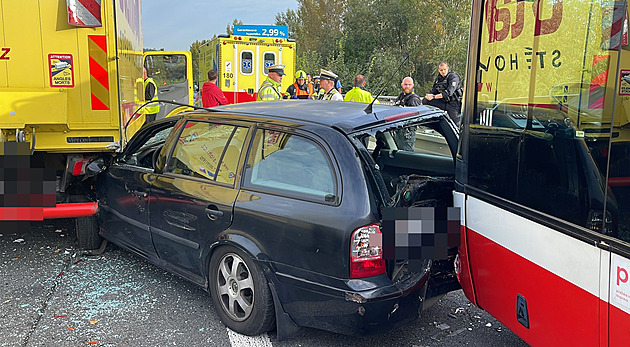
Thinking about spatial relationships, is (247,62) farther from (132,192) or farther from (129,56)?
(132,192)

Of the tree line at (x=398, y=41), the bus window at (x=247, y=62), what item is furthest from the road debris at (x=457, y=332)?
the tree line at (x=398, y=41)

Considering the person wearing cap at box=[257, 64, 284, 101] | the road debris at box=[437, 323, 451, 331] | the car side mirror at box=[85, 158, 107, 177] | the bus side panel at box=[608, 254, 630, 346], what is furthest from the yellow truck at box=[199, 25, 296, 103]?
the bus side panel at box=[608, 254, 630, 346]

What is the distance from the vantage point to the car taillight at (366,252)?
298 centimetres

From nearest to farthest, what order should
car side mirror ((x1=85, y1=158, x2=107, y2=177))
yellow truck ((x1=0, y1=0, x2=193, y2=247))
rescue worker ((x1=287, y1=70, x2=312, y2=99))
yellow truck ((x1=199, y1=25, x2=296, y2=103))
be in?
yellow truck ((x1=0, y1=0, x2=193, y2=247)) < car side mirror ((x1=85, y1=158, x2=107, y2=177)) < rescue worker ((x1=287, y1=70, x2=312, y2=99)) < yellow truck ((x1=199, y1=25, x2=296, y2=103))

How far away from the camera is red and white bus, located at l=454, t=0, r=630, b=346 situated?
2.12m

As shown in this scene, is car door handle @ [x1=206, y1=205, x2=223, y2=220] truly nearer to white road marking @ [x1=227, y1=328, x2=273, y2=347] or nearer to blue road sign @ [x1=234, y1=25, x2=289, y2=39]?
white road marking @ [x1=227, y1=328, x2=273, y2=347]

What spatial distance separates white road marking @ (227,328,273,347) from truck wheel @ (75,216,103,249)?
94.1 inches

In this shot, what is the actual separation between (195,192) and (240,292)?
830 millimetres

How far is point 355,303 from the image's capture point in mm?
2969

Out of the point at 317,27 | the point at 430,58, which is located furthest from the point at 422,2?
the point at 317,27

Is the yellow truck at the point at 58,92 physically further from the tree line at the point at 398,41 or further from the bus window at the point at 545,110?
the tree line at the point at 398,41

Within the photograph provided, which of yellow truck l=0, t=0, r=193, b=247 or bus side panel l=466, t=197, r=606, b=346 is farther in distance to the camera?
yellow truck l=0, t=0, r=193, b=247

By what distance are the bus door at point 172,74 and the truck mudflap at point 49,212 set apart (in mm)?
9494

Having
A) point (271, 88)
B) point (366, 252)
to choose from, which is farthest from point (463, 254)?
point (271, 88)
